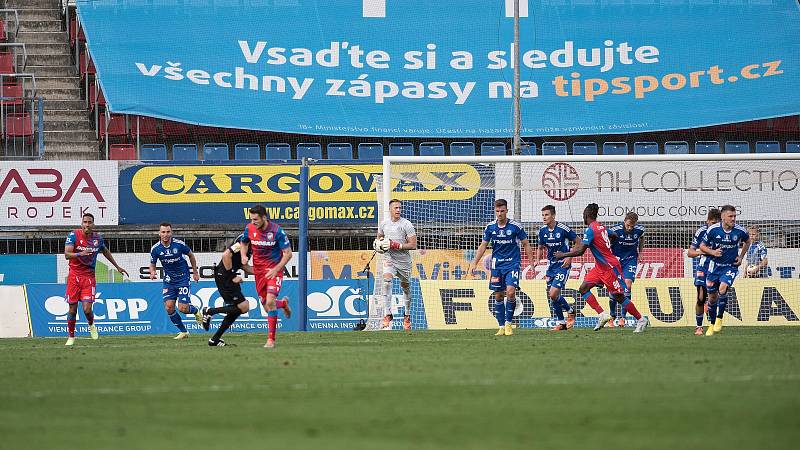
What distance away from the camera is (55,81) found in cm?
3569

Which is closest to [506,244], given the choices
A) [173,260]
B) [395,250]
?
[395,250]

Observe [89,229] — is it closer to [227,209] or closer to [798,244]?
[227,209]

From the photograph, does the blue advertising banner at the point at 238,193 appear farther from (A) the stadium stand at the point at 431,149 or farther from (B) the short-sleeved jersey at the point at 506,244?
(B) the short-sleeved jersey at the point at 506,244

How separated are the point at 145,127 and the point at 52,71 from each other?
13.2 feet

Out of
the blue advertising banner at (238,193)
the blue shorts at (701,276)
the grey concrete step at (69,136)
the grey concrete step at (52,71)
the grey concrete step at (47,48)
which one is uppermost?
the grey concrete step at (47,48)

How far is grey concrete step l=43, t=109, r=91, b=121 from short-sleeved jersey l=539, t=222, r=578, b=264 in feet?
59.2

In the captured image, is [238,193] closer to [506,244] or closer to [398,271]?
[398,271]

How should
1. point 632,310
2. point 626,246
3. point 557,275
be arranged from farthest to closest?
point 626,246 → point 557,275 → point 632,310

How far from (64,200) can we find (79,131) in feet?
15.7

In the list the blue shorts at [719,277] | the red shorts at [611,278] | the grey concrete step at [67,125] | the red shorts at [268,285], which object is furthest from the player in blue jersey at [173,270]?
the grey concrete step at [67,125]

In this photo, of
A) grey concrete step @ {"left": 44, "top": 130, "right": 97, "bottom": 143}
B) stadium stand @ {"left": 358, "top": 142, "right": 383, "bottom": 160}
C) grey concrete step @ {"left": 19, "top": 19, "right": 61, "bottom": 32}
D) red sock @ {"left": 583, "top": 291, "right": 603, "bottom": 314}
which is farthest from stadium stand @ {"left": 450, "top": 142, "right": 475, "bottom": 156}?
Result: grey concrete step @ {"left": 19, "top": 19, "right": 61, "bottom": 32}

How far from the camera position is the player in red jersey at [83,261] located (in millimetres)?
19906

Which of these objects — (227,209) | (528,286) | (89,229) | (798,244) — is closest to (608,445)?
(89,229)

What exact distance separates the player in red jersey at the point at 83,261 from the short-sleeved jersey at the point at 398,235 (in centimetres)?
490
